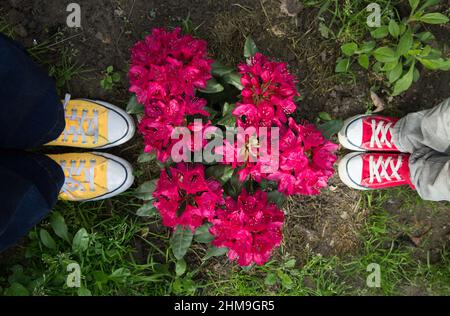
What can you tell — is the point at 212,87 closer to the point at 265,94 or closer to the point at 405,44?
the point at 265,94

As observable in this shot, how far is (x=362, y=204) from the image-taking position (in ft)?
8.27

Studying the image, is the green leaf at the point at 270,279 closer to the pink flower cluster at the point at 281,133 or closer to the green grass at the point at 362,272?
the green grass at the point at 362,272

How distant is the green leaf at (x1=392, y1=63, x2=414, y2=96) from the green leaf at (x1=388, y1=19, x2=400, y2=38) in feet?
0.63

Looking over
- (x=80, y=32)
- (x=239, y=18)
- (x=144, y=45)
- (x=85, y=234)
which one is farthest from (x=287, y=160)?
(x=80, y=32)

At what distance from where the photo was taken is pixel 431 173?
210 cm

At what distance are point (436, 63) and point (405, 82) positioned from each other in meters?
0.18

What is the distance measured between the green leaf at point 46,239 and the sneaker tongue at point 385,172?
1679 mm

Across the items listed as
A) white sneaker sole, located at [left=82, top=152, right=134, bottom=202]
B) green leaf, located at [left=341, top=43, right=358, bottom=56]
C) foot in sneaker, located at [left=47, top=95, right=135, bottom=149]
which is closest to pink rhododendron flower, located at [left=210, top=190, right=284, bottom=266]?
white sneaker sole, located at [left=82, top=152, right=134, bottom=202]

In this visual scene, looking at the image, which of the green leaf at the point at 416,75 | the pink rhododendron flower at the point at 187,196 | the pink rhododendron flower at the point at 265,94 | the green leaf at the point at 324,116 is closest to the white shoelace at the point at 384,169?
the green leaf at the point at 324,116

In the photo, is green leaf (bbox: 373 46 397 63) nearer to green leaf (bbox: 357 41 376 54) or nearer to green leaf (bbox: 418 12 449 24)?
green leaf (bbox: 357 41 376 54)

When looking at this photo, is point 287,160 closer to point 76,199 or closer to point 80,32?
point 76,199

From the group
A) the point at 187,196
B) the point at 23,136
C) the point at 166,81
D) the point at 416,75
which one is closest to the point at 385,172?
the point at 416,75

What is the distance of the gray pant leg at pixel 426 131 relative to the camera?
1984mm

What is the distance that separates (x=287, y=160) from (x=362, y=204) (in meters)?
1.01
